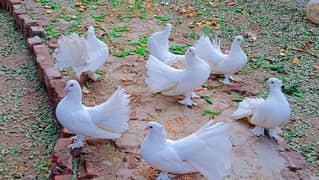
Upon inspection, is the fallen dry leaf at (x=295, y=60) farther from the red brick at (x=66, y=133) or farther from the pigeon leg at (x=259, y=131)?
the red brick at (x=66, y=133)

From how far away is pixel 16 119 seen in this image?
3.18 meters

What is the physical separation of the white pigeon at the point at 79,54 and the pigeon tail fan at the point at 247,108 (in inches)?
38.8

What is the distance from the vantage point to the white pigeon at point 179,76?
296 centimetres

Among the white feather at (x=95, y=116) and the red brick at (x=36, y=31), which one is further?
the red brick at (x=36, y=31)

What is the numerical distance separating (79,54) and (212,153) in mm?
1300

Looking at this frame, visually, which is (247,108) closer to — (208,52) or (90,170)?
(208,52)

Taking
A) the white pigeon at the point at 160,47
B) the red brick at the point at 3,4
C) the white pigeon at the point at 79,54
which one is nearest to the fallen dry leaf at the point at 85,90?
the white pigeon at the point at 79,54

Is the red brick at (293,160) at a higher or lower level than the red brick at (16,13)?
higher

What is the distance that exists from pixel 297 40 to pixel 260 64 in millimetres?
722

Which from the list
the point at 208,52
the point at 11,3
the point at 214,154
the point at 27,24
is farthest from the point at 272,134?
the point at 11,3

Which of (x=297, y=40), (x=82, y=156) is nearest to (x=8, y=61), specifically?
(x=82, y=156)

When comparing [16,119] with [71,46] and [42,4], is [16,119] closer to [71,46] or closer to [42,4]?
[71,46]

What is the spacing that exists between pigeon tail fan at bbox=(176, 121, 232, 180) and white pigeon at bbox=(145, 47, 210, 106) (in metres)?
0.78

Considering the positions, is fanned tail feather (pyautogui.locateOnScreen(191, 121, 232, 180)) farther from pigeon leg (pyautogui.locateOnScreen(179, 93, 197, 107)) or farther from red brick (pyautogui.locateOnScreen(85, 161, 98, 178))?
pigeon leg (pyautogui.locateOnScreen(179, 93, 197, 107))
